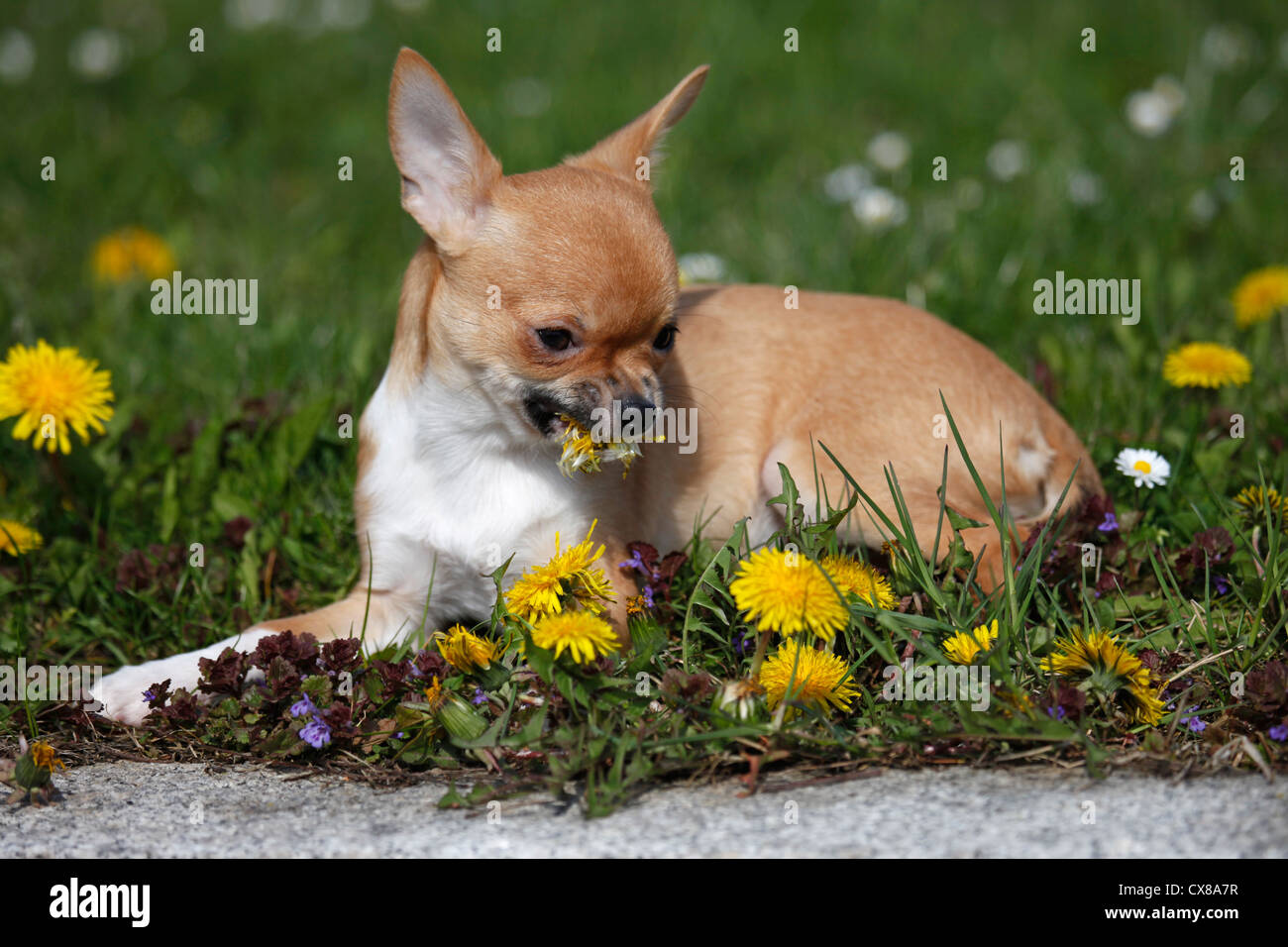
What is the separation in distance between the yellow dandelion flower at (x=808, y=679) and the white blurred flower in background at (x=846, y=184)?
371 cm

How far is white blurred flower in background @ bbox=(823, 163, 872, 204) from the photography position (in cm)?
600

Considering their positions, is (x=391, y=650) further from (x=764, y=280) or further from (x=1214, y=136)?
(x=1214, y=136)

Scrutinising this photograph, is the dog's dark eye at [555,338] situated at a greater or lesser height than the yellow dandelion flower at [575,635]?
greater

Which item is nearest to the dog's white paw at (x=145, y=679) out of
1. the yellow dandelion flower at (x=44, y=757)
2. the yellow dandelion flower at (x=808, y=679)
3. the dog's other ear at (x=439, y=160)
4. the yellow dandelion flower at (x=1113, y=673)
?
the yellow dandelion flower at (x=44, y=757)

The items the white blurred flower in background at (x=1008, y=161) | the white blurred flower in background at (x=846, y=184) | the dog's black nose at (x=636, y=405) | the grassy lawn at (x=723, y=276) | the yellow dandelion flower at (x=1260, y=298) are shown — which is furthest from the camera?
the white blurred flower in background at (x=1008, y=161)

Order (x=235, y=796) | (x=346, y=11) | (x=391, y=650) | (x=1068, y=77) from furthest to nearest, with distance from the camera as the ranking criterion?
(x=346, y=11)
(x=1068, y=77)
(x=391, y=650)
(x=235, y=796)

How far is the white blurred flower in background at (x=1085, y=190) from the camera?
582 centimetres

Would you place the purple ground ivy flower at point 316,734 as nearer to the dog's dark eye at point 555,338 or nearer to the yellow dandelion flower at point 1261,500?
the dog's dark eye at point 555,338

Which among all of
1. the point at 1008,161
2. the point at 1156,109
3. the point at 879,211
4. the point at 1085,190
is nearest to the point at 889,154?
the point at 1008,161

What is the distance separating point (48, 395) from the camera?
11.7ft

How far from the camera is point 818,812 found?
7.84 ft

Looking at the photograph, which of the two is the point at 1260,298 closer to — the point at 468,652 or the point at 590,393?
the point at 590,393
